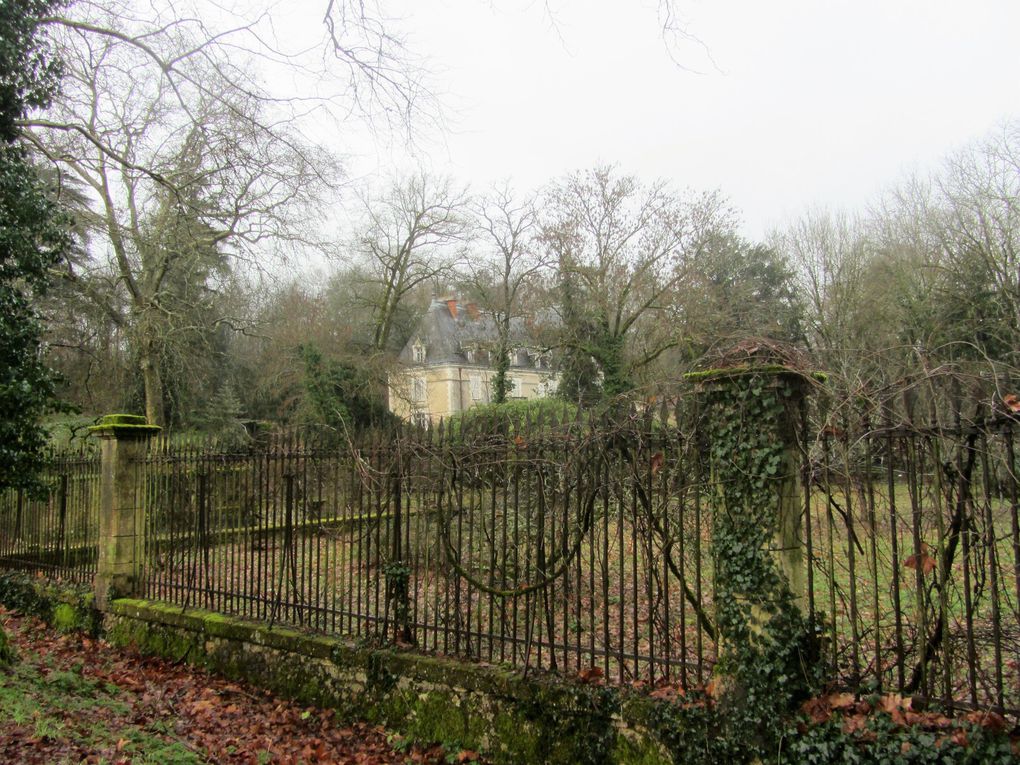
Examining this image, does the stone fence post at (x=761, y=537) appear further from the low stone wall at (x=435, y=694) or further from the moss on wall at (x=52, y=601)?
the moss on wall at (x=52, y=601)

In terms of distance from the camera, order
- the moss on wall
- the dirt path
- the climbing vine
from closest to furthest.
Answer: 1. the climbing vine
2. the dirt path
3. the moss on wall

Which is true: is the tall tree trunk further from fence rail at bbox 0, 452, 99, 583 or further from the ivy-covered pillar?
the ivy-covered pillar

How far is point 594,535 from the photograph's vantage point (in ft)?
16.8

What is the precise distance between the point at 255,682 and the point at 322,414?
740 inches

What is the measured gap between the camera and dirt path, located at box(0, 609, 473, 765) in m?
4.97

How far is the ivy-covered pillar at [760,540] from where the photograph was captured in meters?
4.05

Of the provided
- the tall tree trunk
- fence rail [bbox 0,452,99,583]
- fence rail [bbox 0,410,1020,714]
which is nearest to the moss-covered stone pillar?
fence rail [bbox 0,410,1020,714]

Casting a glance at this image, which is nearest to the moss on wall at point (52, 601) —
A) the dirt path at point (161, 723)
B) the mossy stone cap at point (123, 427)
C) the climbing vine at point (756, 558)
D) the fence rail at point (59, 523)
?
the fence rail at point (59, 523)

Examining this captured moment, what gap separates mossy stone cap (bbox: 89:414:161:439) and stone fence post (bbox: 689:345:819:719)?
23.2 ft

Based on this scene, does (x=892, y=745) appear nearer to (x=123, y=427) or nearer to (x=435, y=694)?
(x=435, y=694)

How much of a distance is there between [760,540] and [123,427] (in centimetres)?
765

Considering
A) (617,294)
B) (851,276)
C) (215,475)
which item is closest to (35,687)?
(215,475)

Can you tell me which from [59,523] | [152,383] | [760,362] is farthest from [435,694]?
[152,383]

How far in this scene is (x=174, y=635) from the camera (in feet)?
25.1
